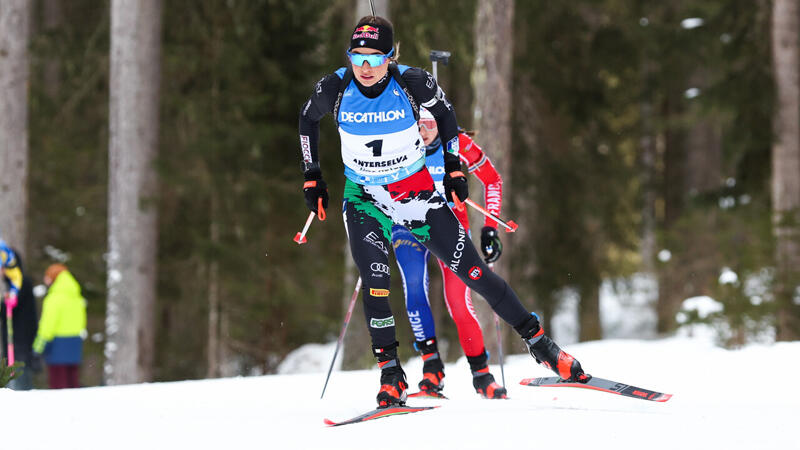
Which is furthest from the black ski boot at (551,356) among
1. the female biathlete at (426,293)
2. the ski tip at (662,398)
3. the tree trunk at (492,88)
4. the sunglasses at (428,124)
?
the tree trunk at (492,88)

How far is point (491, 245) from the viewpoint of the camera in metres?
5.99

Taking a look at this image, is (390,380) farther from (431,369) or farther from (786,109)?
(786,109)

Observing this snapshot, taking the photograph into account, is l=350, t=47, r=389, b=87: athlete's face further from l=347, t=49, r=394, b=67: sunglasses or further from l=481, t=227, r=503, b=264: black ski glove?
l=481, t=227, r=503, b=264: black ski glove

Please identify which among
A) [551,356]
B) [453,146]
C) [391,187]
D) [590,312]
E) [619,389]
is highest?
[453,146]

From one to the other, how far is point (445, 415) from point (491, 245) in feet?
4.97

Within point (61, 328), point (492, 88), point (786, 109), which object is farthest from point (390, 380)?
point (786, 109)

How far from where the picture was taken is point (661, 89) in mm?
17500

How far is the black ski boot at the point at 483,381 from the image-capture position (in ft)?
18.7

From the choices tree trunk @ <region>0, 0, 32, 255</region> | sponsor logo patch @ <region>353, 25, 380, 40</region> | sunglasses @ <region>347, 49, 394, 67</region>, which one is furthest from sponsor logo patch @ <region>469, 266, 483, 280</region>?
tree trunk @ <region>0, 0, 32, 255</region>

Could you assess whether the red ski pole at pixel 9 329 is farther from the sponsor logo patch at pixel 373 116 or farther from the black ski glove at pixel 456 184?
the black ski glove at pixel 456 184

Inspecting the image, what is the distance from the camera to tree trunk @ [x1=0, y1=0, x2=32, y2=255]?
11.1 m

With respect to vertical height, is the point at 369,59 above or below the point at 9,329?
above

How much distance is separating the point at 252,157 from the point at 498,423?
986 cm

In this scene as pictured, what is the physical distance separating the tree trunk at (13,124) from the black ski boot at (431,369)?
7015 millimetres
